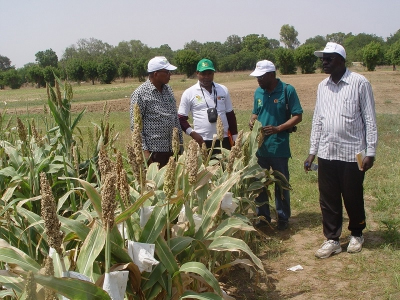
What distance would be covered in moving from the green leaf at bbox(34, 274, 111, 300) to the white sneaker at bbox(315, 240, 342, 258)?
2434mm

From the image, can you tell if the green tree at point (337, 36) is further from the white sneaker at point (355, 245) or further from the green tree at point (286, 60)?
the white sneaker at point (355, 245)

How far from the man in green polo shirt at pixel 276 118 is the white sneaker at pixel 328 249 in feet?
2.24

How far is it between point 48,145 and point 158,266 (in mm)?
1810

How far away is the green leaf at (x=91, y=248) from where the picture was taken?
1.84 m

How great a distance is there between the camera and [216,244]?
7.93 ft

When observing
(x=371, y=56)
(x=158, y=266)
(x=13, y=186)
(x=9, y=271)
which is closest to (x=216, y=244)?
(x=158, y=266)

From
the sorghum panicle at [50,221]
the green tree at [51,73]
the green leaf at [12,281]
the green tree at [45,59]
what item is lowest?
the green leaf at [12,281]

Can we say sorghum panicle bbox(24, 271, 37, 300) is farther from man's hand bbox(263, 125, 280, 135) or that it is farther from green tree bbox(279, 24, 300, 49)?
green tree bbox(279, 24, 300, 49)

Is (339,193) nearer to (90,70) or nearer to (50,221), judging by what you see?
(50,221)

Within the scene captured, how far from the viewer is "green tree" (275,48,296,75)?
57.8 m

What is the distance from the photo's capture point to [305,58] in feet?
187

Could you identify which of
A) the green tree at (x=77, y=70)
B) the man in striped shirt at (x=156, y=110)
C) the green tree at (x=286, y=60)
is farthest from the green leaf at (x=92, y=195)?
the green tree at (x=77, y=70)

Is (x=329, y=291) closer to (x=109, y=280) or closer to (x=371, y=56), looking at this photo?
(x=109, y=280)

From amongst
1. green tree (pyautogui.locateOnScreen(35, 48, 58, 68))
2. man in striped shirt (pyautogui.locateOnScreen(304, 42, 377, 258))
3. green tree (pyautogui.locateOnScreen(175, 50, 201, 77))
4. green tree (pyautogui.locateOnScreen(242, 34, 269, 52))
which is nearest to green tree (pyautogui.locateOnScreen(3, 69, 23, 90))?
green tree (pyautogui.locateOnScreen(35, 48, 58, 68))
